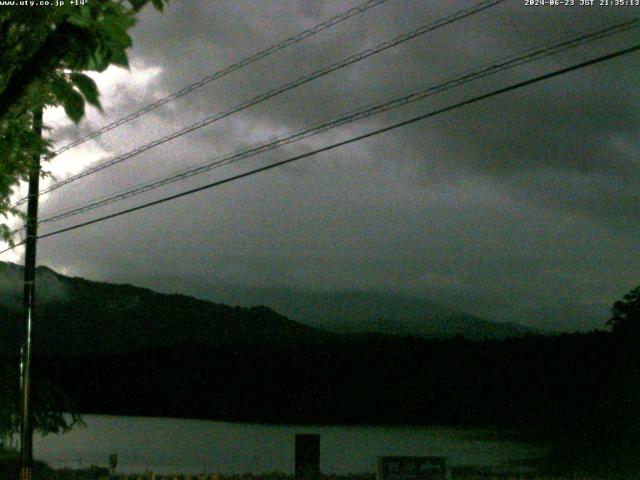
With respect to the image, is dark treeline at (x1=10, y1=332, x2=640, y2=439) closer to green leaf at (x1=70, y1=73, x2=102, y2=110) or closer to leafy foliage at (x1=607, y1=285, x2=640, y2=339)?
leafy foliage at (x1=607, y1=285, x2=640, y2=339)

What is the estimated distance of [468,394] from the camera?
2835 inches

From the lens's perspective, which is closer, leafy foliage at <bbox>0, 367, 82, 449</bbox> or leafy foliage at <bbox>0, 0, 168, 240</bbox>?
leafy foliage at <bbox>0, 0, 168, 240</bbox>

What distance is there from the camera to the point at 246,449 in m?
37.9

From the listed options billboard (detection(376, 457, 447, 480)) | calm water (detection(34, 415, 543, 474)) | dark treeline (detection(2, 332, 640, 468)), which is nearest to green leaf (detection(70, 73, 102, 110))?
billboard (detection(376, 457, 447, 480))

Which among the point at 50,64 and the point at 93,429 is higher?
the point at 50,64

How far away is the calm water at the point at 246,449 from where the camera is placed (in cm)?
2823

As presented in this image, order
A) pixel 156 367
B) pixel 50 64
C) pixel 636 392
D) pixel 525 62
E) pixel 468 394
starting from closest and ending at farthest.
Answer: pixel 50 64 → pixel 525 62 → pixel 636 392 → pixel 468 394 → pixel 156 367

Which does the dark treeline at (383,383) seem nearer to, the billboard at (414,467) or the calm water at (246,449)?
the calm water at (246,449)

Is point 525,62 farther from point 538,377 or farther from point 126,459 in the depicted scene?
point 538,377

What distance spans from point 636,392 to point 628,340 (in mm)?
2844

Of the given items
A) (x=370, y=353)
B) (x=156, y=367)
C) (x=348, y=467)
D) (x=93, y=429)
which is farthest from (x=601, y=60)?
(x=156, y=367)

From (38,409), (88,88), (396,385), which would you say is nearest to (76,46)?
(88,88)

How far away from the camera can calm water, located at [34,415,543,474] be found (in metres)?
28.2

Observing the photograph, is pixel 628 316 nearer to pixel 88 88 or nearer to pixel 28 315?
pixel 28 315
